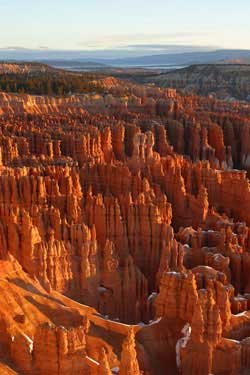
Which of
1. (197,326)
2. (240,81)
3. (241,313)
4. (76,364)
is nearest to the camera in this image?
(76,364)

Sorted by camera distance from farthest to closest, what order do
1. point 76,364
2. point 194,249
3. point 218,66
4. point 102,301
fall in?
point 218,66 < point 194,249 < point 102,301 < point 76,364

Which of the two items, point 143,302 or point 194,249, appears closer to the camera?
point 143,302

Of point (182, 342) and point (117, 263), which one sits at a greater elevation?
point (117, 263)

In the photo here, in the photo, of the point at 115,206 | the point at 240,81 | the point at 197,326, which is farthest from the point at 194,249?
the point at 240,81

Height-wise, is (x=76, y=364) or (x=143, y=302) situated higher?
(x=76, y=364)

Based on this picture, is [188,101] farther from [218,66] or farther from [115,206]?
[218,66]

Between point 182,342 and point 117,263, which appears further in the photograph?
point 117,263

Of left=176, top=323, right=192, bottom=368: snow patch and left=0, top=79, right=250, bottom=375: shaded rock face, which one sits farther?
left=176, top=323, right=192, bottom=368: snow patch

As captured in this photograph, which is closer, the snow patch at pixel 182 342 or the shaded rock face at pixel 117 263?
the shaded rock face at pixel 117 263
